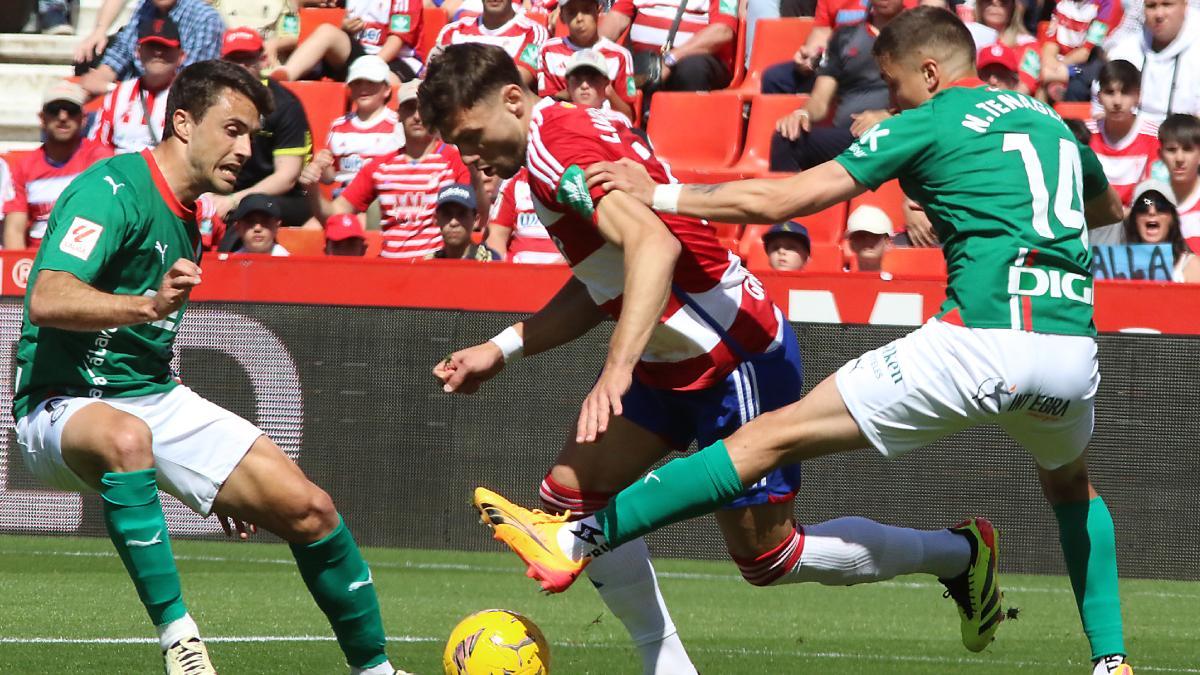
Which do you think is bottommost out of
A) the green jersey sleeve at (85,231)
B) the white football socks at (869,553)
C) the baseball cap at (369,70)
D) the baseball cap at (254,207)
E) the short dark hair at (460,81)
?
the baseball cap at (254,207)

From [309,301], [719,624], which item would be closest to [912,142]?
[719,624]

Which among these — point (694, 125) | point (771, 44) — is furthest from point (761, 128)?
point (771, 44)

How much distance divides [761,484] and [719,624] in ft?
8.58

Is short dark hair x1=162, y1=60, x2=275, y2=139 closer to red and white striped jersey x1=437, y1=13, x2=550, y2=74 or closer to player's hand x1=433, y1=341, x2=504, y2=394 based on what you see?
player's hand x1=433, y1=341, x2=504, y2=394

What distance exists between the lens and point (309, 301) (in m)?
10.8

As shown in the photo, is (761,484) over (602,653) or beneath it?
over

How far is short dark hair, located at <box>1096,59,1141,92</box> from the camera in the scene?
11.0 m

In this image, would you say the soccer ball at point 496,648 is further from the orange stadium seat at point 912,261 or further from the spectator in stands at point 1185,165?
the spectator in stands at point 1185,165

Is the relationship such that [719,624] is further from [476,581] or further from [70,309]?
[70,309]

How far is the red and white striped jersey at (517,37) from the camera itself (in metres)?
12.7

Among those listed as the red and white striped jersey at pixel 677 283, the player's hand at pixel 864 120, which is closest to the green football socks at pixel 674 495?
the red and white striped jersey at pixel 677 283

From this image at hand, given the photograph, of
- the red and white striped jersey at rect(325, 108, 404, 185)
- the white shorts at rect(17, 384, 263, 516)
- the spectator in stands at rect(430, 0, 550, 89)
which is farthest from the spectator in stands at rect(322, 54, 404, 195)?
the white shorts at rect(17, 384, 263, 516)

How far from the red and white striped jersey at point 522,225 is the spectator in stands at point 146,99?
8.40 feet

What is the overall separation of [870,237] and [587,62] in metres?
2.19
